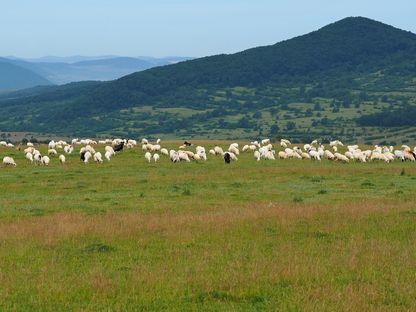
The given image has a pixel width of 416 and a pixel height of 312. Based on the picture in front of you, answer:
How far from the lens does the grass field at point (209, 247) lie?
11.0 m

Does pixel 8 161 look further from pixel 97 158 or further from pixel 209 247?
pixel 209 247

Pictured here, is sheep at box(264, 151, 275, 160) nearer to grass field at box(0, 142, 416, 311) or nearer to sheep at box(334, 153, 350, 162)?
sheep at box(334, 153, 350, 162)

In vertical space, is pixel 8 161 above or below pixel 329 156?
above

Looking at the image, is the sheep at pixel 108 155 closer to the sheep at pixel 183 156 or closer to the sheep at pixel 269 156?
the sheep at pixel 183 156

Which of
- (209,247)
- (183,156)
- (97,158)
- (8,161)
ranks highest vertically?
(209,247)

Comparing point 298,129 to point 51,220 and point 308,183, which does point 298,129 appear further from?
point 51,220

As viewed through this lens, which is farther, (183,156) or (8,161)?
(183,156)

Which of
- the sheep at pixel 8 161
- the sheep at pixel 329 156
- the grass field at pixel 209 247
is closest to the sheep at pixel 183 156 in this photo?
the sheep at pixel 329 156

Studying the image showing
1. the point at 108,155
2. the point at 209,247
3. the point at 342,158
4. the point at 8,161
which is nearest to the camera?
the point at 209,247

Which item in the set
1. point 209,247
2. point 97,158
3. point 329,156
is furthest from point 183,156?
point 209,247

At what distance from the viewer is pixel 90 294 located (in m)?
11.2

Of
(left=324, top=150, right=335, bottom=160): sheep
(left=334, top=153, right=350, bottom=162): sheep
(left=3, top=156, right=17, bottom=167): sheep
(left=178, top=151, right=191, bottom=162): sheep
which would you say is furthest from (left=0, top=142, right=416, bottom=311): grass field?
(left=324, top=150, right=335, bottom=160): sheep

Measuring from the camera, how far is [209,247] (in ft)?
50.6

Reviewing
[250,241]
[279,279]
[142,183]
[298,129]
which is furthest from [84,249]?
[298,129]
